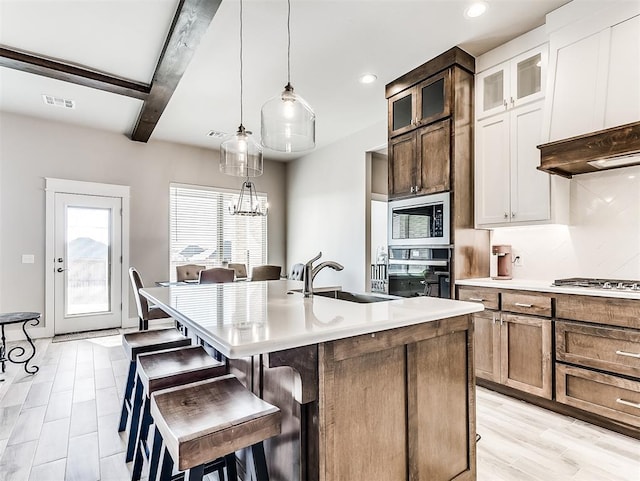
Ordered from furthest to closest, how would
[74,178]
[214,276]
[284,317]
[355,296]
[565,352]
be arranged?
[74,178]
[214,276]
[565,352]
[355,296]
[284,317]

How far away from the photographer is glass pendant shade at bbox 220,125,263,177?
300 centimetres

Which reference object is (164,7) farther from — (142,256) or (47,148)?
(142,256)

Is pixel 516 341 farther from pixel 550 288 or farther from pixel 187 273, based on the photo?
pixel 187 273

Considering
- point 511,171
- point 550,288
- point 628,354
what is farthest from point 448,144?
point 628,354

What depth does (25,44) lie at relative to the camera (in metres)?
3.15

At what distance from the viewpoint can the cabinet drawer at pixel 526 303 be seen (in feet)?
8.45

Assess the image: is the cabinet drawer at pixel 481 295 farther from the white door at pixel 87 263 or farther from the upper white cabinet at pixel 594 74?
the white door at pixel 87 263

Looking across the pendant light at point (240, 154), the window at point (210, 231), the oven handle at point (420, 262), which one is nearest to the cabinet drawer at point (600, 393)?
the oven handle at point (420, 262)

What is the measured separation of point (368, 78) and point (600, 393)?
340cm

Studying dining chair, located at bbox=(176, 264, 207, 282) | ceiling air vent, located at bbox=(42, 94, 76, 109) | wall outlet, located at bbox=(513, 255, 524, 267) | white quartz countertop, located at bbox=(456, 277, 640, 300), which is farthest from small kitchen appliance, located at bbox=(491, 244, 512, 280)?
ceiling air vent, located at bbox=(42, 94, 76, 109)

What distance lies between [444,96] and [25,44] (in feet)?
12.7

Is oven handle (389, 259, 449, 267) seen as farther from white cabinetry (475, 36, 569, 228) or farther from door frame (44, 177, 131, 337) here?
door frame (44, 177, 131, 337)

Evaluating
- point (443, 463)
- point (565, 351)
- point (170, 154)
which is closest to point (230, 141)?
point (443, 463)

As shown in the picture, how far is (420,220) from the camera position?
345 centimetres
